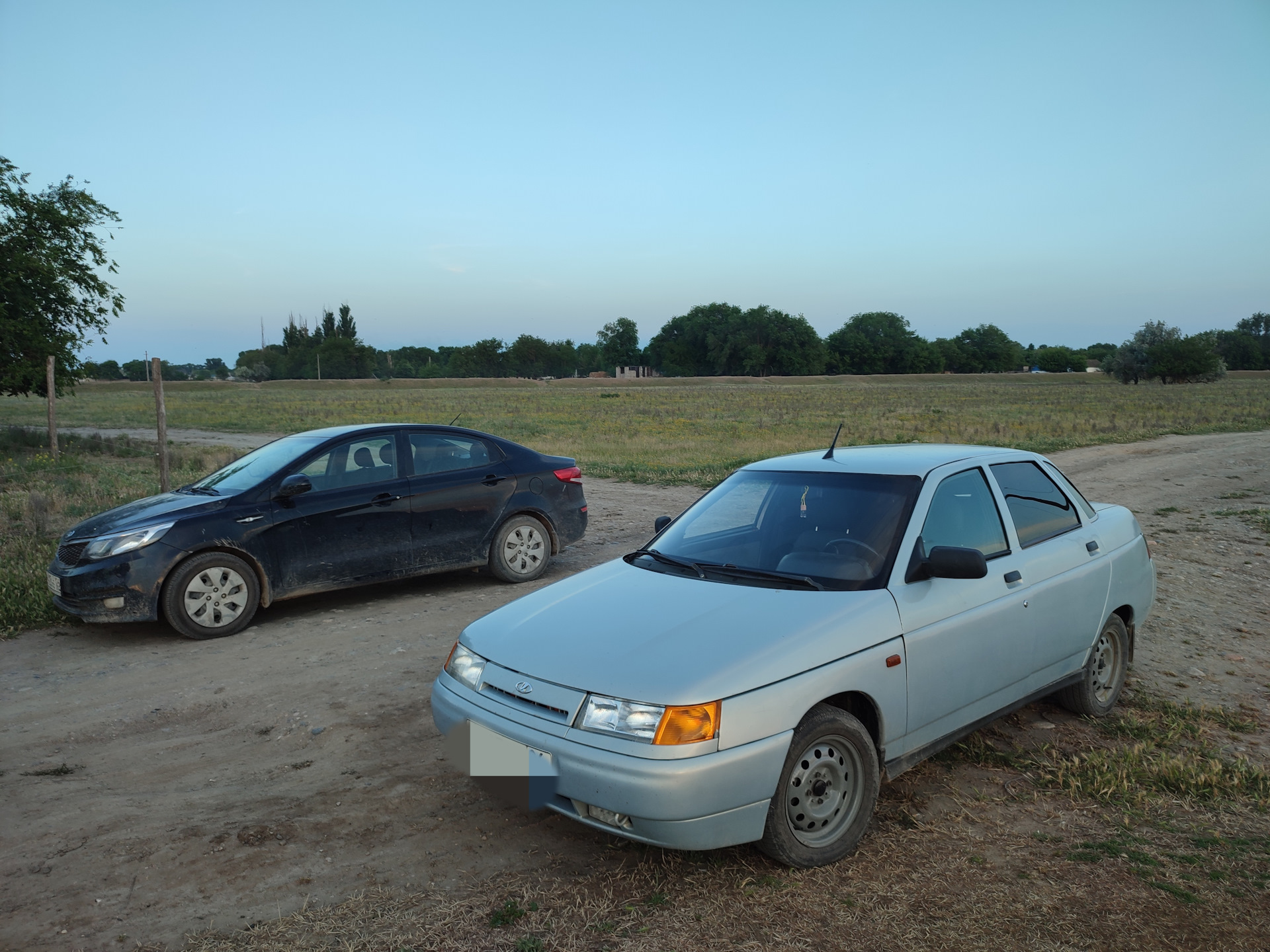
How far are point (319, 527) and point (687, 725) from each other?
480cm

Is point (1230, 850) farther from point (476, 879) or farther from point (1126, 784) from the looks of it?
point (476, 879)

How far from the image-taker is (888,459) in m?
4.37

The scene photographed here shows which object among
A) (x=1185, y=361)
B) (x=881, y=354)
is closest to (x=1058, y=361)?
(x=881, y=354)

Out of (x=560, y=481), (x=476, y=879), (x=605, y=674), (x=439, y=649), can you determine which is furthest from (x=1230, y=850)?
(x=560, y=481)

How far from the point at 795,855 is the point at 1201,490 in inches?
533

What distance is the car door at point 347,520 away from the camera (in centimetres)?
679

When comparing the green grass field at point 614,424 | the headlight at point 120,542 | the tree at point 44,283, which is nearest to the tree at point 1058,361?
the green grass field at point 614,424

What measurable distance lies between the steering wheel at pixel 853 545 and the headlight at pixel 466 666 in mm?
1597

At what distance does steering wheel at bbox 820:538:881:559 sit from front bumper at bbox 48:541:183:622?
4745 mm

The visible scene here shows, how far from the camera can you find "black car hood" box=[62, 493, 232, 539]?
20.8 ft

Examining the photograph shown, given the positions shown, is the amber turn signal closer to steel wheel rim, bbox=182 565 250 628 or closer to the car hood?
the car hood

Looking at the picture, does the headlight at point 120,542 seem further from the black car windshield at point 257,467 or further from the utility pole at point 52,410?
the utility pole at point 52,410

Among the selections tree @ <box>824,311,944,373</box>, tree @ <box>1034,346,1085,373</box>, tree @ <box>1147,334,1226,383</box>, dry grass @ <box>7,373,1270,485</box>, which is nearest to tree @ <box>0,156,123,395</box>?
dry grass @ <box>7,373,1270,485</box>

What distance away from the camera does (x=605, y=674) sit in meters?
3.11
